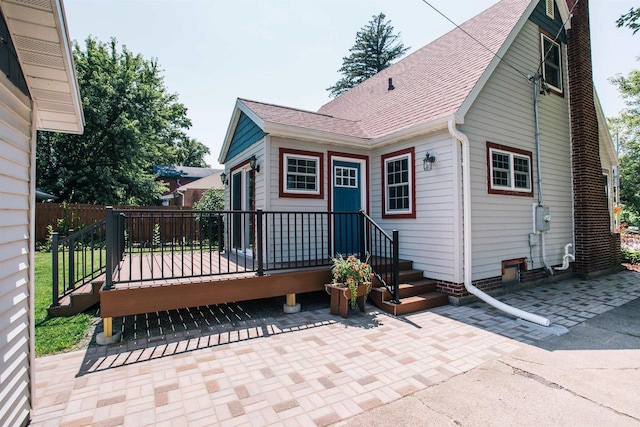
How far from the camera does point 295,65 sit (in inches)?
404

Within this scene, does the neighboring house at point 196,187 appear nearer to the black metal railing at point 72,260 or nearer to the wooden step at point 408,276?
the black metal railing at point 72,260

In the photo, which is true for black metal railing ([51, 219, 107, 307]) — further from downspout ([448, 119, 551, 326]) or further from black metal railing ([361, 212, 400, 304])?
downspout ([448, 119, 551, 326])

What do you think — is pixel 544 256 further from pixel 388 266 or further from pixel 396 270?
pixel 396 270

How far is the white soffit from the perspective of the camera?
2.04 m

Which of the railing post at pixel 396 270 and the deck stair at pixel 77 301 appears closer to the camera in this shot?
the deck stair at pixel 77 301

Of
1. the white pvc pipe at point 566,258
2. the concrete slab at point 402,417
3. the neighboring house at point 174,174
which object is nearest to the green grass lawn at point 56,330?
the concrete slab at point 402,417

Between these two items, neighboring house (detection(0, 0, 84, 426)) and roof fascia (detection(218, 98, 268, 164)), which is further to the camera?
roof fascia (detection(218, 98, 268, 164))

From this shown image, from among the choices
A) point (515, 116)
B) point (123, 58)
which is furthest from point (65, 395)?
point (123, 58)

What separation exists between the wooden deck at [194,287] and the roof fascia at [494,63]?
376 centimetres

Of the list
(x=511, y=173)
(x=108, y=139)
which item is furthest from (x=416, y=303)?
(x=108, y=139)

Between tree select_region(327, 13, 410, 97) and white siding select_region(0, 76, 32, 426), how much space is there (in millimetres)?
24231

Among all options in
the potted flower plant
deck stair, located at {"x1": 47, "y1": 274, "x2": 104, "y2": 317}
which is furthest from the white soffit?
the potted flower plant

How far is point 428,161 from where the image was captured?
5.96m

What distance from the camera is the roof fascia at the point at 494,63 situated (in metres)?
5.57
